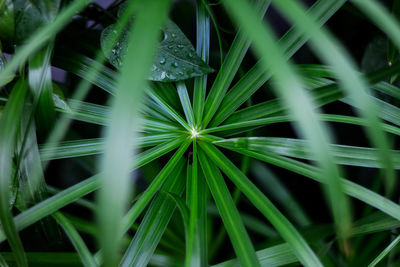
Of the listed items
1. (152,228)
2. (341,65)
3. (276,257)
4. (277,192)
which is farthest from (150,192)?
(277,192)

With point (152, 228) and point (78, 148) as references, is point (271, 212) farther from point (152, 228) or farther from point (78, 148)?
point (78, 148)

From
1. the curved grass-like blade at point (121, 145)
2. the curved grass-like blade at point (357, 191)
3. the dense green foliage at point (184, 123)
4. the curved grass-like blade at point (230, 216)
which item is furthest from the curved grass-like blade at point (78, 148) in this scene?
the curved grass-like blade at point (121, 145)

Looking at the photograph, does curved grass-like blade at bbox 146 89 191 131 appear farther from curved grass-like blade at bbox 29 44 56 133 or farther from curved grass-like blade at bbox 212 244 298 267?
curved grass-like blade at bbox 212 244 298 267

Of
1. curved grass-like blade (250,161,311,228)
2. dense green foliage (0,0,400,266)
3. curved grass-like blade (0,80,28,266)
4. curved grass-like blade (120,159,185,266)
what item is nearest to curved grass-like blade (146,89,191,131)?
dense green foliage (0,0,400,266)

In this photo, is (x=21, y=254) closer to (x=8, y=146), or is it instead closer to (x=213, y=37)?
(x=8, y=146)

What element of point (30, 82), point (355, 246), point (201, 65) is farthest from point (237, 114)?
point (355, 246)

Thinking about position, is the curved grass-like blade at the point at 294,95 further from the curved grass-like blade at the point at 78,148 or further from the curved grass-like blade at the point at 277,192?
the curved grass-like blade at the point at 277,192
